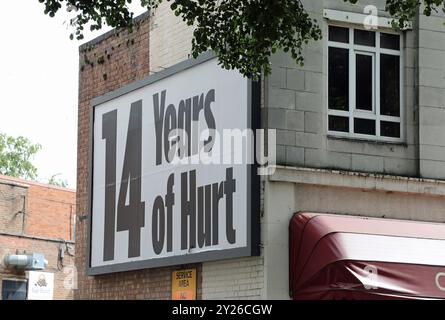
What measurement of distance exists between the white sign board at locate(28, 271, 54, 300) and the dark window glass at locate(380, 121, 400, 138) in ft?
77.9

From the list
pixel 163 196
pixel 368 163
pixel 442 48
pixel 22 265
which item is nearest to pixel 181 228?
pixel 163 196

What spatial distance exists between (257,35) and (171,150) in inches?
213

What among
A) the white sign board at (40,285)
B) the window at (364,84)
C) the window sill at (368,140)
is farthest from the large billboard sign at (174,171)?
the white sign board at (40,285)

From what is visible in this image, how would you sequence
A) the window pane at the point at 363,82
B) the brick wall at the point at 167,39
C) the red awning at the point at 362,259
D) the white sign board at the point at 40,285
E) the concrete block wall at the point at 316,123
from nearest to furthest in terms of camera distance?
the red awning at the point at 362,259, the concrete block wall at the point at 316,123, the window pane at the point at 363,82, the brick wall at the point at 167,39, the white sign board at the point at 40,285

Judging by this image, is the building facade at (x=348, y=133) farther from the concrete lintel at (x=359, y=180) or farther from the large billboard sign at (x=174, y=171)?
the large billboard sign at (x=174, y=171)

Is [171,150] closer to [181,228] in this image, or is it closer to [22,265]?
[181,228]

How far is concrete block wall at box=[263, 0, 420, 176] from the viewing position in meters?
17.3

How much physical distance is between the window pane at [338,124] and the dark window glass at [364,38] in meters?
1.33

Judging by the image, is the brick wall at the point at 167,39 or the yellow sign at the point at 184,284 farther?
the brick wall at the point at 167,39

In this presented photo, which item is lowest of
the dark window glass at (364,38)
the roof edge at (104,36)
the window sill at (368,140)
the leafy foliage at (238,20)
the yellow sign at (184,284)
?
the yellow sign at (184,284)

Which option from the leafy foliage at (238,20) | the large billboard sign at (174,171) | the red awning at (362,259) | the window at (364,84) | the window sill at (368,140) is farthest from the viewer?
the window at (364,84)

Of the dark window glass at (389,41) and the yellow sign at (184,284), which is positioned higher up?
the dark window glass at (389,41)

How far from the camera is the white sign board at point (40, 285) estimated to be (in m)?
39.8

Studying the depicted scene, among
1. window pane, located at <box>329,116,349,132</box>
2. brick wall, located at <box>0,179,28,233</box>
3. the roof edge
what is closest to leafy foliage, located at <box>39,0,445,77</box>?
window pane, located at <box>329,116,349,132</box>
